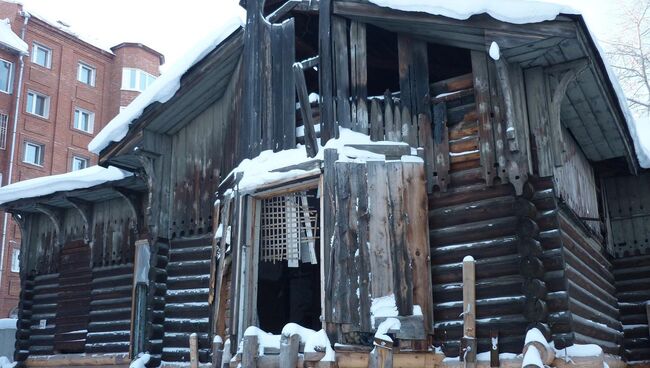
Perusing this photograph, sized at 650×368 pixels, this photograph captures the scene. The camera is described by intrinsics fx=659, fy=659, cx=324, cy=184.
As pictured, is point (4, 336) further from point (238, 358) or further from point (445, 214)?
point (445, 214)

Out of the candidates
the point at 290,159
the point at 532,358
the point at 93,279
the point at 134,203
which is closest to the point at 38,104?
the point at 93,279

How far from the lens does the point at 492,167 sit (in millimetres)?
9016

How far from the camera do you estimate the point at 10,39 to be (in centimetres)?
3328

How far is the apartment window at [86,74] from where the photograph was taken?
38125mm

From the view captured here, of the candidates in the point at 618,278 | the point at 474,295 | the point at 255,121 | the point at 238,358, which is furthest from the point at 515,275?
the point at 618,278

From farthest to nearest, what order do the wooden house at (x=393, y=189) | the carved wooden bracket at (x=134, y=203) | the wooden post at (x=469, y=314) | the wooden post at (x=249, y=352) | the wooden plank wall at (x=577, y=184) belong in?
the carved wooden bracket at (x=134, y=203) < the wooden plank wall at (x=577, y=184) < the wooden post at (x=249, y=352) < the wooden house at (x=393, y=189) < the wooden post at (x=469, y=314)

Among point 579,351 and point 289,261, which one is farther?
point 289,261

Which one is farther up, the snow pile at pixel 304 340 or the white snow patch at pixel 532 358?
the snow pile at pixel 304 340

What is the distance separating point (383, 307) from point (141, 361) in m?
5.81

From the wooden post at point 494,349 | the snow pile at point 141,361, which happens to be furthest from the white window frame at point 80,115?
the wooden post at point 494,349

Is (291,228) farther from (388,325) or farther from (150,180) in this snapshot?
(150,180)

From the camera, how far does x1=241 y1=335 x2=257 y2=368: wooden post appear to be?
8.66m

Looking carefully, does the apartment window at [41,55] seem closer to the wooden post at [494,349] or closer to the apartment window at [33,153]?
the apartment window at [33,153]

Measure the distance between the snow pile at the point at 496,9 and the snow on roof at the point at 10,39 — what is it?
2946cm
